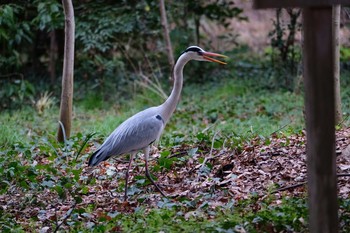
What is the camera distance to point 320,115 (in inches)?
153

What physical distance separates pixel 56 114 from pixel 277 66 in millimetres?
4695

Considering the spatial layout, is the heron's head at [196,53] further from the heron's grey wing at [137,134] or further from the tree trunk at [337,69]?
the tree trunk at [337,69]

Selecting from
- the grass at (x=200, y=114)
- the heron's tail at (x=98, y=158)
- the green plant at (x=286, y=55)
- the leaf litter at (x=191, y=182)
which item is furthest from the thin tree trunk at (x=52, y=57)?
the heron's tail at (x=98, y=158)

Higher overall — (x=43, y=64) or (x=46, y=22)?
(x=46, y=22)

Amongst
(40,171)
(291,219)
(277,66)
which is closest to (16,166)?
(40,171)

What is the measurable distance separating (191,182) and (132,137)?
78 cm

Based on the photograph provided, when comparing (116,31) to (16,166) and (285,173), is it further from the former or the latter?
(285,173)

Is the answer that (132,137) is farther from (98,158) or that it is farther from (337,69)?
(337,69)

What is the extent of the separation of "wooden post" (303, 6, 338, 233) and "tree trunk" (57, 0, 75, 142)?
4696mm

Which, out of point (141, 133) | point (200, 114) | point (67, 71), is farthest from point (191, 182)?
point (200, 114)

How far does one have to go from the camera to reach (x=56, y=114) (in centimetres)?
1183

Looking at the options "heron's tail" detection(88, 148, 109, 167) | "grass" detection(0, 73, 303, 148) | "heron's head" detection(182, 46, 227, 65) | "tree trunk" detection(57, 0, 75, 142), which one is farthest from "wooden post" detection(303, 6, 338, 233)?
"tree trunk" detection(57, 0, 75, 142)

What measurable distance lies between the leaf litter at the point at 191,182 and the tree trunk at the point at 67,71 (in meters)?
1.09

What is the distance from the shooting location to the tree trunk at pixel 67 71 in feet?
26.4
